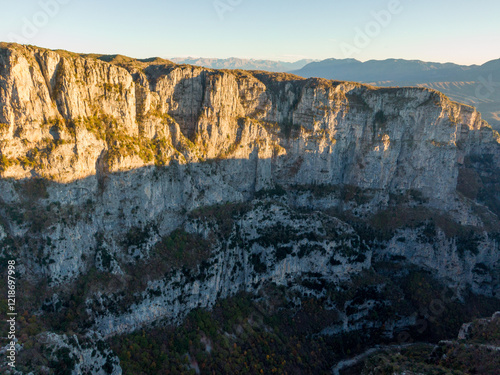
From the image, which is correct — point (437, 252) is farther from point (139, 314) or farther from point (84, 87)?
point (84, 87)

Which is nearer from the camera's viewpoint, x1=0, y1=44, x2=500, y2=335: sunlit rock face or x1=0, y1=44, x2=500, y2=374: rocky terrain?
x1=0, y1=44, x2=500, y2=374: rocky terrain

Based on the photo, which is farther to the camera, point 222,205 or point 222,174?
point 222,174

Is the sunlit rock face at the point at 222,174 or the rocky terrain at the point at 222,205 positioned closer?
the rocky terrain at the point at 222,205

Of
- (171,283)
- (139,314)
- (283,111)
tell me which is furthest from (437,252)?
(139,314)

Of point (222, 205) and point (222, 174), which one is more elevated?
point (222, 174)

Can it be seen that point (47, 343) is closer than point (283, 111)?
Yes
